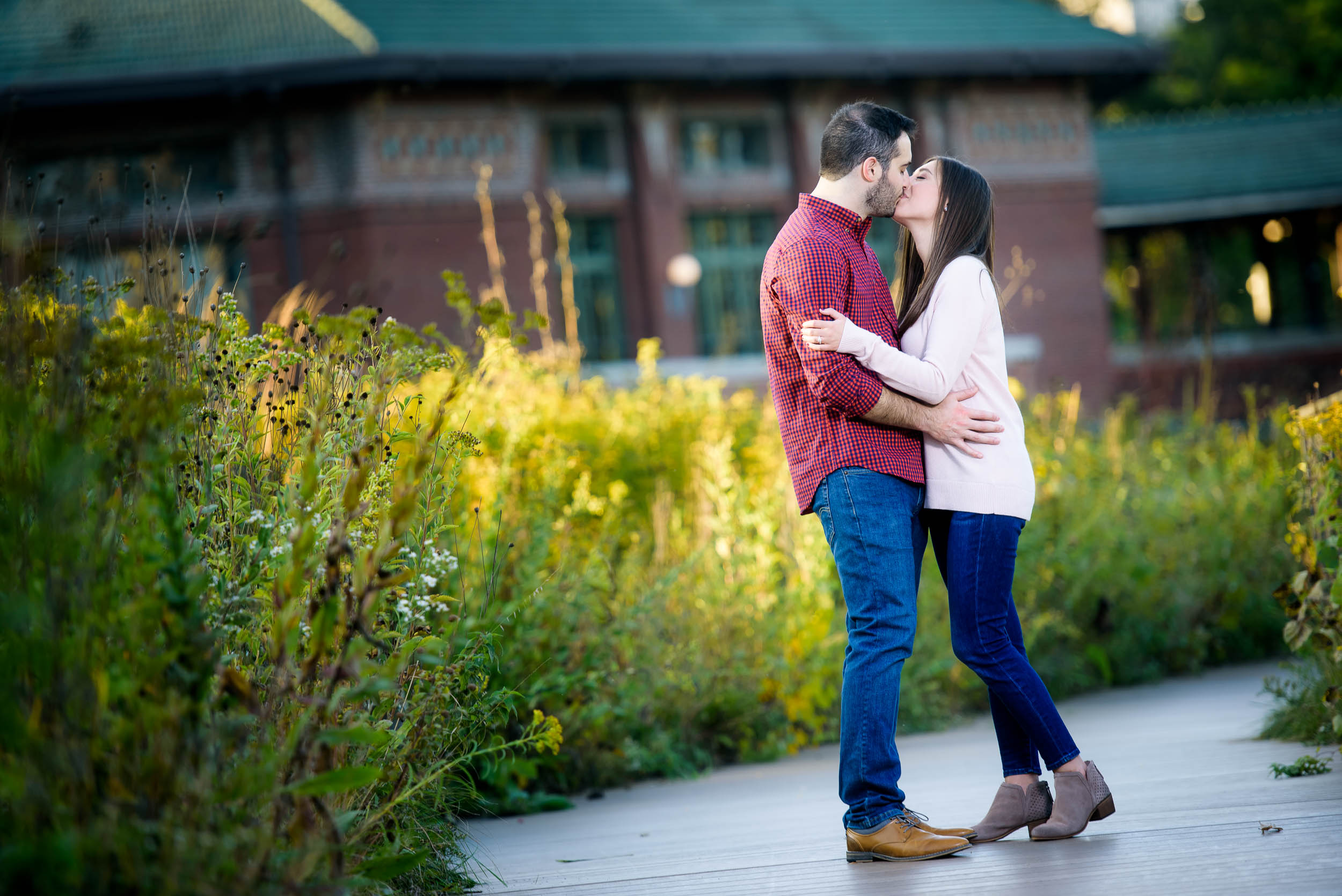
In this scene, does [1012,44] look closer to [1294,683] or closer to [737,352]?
[737,352]

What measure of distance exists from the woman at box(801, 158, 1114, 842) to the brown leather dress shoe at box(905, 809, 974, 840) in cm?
4

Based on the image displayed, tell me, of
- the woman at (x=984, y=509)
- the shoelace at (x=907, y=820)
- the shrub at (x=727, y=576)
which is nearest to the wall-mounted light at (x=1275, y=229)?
the shrub at (x=727, y=576)

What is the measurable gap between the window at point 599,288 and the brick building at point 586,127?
0.11 ft

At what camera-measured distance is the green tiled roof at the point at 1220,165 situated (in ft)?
72.5

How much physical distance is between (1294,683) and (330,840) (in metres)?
3.43

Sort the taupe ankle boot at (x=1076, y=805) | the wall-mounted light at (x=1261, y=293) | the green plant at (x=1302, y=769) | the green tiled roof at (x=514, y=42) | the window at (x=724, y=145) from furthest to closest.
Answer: the wall-mounted light at (x=1261, y=293) < the window at (x=724, y=145) < the green tiled roof at (x=514, y=42) < the green plant at (x=1302, y=769) < the taupe ankle boot at (x=1076, y=805)

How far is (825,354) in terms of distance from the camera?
124 inches

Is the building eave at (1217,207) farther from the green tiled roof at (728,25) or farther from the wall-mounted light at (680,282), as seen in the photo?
the wall-mounted light at (680,282)

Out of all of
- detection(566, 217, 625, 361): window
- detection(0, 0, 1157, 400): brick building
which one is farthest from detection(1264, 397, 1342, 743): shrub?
detection(566, 217, 625, 361): window

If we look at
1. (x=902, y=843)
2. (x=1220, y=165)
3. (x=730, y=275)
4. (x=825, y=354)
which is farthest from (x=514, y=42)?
(x=902, y=843)

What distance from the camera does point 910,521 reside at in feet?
10.8

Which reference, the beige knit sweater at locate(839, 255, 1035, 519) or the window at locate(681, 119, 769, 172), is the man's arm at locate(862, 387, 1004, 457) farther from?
the window at locate(681, 119, 769, 172)

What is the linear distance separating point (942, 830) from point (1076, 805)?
0.35 meters

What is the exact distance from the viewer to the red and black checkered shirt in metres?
3.17
